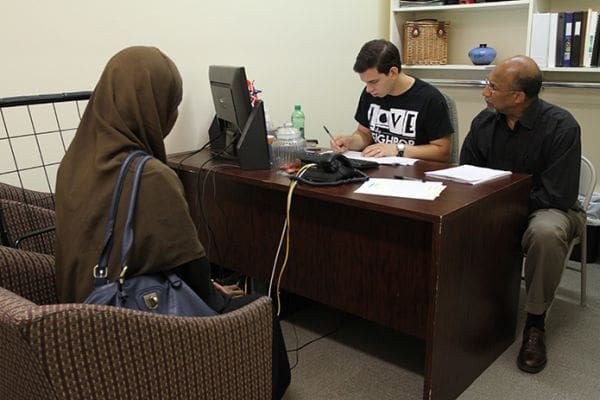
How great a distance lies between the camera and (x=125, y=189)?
1.29m

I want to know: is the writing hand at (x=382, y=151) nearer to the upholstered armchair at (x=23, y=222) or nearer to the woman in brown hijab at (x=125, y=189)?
the woman in brown hijab at (x=125, y=189)

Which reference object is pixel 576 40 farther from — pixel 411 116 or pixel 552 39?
pixel 411 116

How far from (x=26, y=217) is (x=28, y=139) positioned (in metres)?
0.40

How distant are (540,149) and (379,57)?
79 cm

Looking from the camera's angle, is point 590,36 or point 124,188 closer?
point 124,188

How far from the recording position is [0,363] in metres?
1.19

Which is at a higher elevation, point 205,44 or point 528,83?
point 205,44

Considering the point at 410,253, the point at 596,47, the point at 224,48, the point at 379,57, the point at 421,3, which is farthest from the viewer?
the point at 421,3

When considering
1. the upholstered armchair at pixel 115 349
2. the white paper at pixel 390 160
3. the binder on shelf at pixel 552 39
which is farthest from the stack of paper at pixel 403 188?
the binder on shelf at pixel 552 39

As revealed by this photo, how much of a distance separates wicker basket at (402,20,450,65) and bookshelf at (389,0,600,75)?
0.18 feet

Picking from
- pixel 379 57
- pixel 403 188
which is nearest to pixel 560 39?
pixel 379 57

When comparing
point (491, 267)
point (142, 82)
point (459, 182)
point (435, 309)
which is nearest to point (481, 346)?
point (491, 267)

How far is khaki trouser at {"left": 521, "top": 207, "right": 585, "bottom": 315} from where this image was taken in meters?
2.03

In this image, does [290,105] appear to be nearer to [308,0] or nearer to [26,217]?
[308,0]
